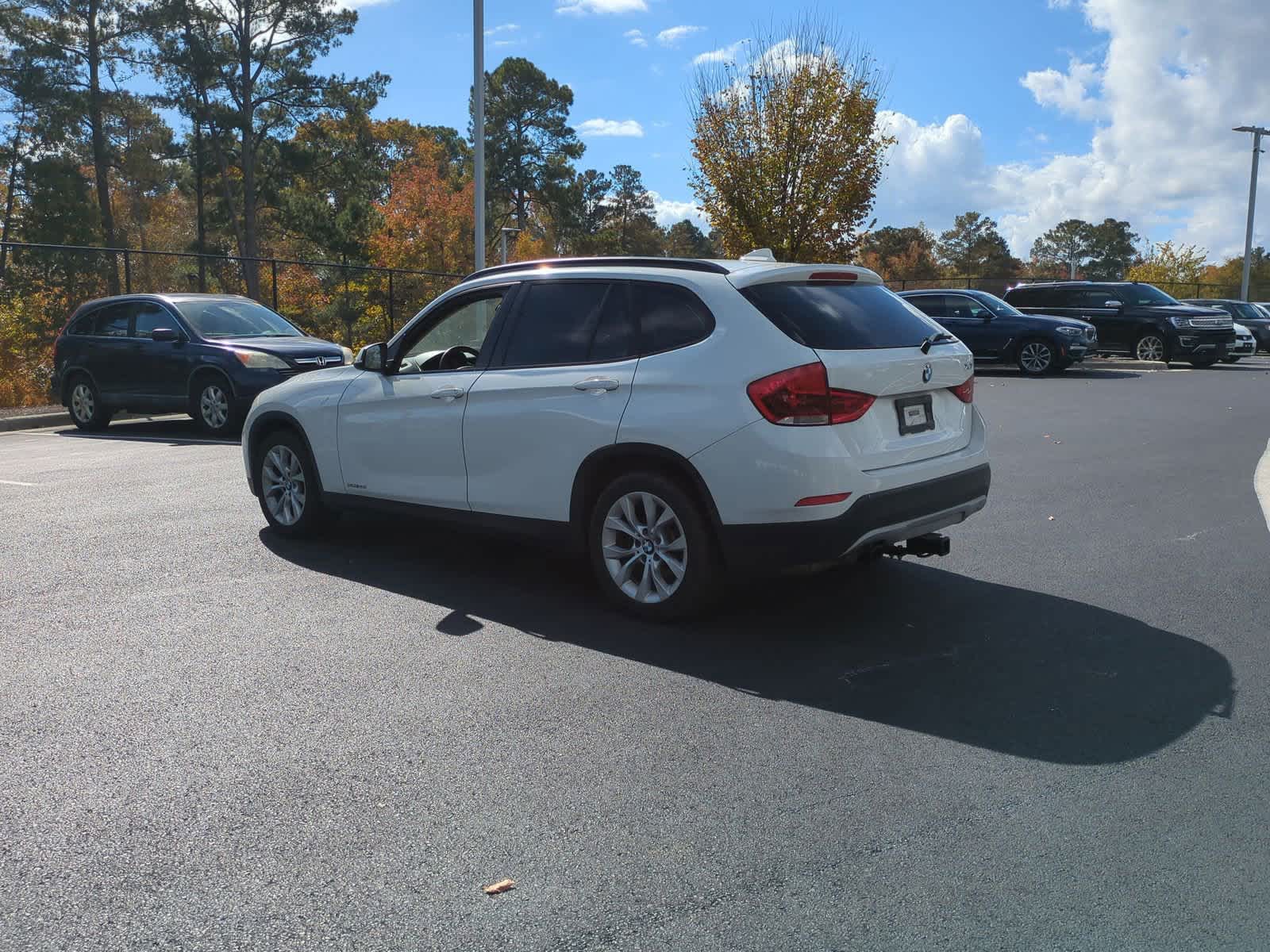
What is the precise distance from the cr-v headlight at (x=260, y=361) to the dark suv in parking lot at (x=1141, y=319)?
18301mm

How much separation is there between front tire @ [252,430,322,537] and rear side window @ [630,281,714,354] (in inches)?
109

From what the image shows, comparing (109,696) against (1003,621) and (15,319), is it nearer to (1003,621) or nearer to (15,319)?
(1003,621)

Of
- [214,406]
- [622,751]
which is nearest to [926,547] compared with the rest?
[622,751]

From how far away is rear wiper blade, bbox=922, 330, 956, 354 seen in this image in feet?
18.5

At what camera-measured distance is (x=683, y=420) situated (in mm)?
5301

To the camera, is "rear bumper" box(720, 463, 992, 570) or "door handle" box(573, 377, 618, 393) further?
"door handle" box(573, 377, 618, 393)

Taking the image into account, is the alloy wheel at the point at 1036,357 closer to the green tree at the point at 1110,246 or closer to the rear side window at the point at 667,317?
the rear side window at the point at 667,317

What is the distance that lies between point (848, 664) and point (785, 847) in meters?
1.75

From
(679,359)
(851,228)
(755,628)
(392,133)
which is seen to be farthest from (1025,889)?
(392,133)

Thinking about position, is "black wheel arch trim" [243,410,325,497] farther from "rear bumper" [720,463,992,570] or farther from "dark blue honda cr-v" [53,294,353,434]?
"dark blue honda cr-v" [53,294,353,434]

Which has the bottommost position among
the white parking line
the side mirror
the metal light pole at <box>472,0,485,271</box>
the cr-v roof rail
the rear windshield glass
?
the white parking line

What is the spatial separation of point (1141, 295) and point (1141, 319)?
2.07ft

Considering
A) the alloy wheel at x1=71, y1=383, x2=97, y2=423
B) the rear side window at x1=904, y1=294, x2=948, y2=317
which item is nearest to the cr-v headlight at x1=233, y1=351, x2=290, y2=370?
the alloy wheel at x1=71, y1=383, x2=97, y2=423

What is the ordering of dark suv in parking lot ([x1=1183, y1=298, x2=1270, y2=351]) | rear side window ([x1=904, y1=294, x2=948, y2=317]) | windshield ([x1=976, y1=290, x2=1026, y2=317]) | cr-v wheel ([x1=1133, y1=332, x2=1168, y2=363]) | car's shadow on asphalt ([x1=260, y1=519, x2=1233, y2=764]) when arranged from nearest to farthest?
1. car's shadow on asphalt ([x1=260, y1=519, x2=1233, y2=764])
2. windshield ([x1=976, y1=290, x2=1026, y2=317])
3. rear side window ([x1=904, y1=294, x2=948, y2=317])
4. cr-v wheel ([x1=1133, y1=332, x2=1168, y2=363])
5. dark suv in parking lot ([x1=1183, y1=298, x2=1270, y2=351])
